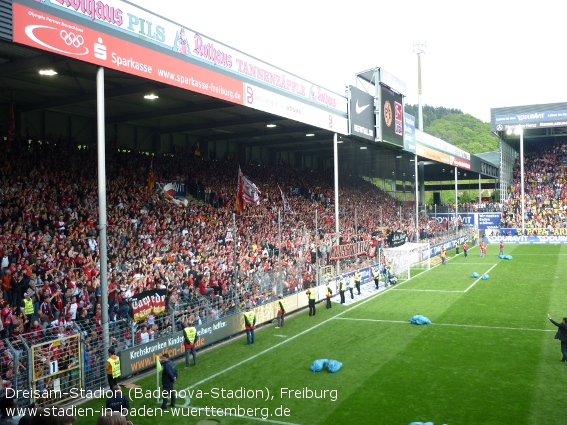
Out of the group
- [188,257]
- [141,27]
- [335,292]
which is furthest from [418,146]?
[141,27]

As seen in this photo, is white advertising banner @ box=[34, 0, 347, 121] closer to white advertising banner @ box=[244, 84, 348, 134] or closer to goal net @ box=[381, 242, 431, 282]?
white advertising banner @ box=[244, 84, 348, 134]

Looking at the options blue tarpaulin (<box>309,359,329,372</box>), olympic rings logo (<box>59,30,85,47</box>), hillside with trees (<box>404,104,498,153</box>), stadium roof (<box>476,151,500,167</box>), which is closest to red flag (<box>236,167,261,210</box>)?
blue tarpaulin (<box>309,359,329,372</box>)

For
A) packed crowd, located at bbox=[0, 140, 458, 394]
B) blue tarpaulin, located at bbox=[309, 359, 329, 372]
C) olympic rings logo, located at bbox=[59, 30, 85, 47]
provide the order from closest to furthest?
olympic rings logo, located at bbox=[59, 30, 85, 47] < packed crowd, located at bbox=[0, 140, 458, 394] < blue tarpaulin, located at bbox=[309, 359, 329, 372]

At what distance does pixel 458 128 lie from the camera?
149 meters

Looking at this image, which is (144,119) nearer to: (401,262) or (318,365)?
(318,365)

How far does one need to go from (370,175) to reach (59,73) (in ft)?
135

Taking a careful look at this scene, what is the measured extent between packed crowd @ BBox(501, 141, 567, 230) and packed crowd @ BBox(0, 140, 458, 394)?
37.4 metres

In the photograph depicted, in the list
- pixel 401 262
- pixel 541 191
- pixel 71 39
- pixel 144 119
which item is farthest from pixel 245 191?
pixel 541 191

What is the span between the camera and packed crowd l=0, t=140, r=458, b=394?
47.4ft

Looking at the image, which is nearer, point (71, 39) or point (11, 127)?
point (71, 39)

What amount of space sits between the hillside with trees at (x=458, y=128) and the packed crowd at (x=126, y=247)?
114559 mm

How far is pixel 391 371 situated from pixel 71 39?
503 inches

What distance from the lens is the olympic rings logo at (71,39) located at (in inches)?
529

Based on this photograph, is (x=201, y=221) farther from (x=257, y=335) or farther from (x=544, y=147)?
(x=544, y=147)
